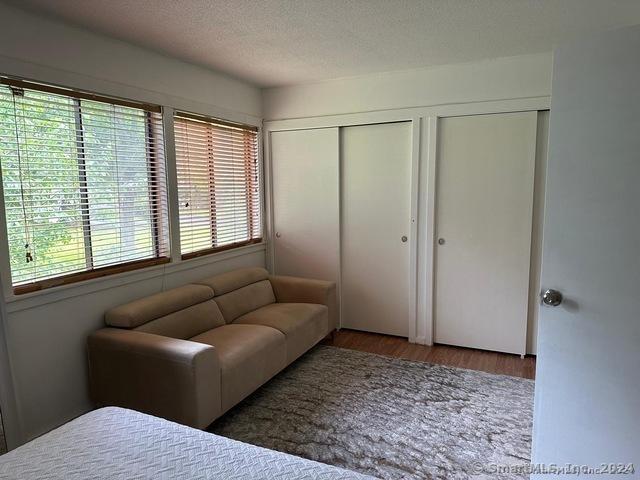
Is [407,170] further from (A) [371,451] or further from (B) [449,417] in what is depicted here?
(A) [371,451]

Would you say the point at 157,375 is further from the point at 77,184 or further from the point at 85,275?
the point at 77,184

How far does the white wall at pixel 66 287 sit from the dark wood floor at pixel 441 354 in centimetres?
175

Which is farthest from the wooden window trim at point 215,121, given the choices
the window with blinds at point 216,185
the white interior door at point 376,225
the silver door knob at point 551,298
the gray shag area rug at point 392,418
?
the silver door knob at point 551,298

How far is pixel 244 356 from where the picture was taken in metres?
2.57

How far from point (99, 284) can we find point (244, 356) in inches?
40.6

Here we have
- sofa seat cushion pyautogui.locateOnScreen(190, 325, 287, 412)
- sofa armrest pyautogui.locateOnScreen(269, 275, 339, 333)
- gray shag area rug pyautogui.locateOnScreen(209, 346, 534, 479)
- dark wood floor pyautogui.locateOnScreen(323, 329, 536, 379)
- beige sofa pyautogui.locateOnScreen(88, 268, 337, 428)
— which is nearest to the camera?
gray shag area rug pyautogui.locateOnScreen(209, 346, 534, 479)

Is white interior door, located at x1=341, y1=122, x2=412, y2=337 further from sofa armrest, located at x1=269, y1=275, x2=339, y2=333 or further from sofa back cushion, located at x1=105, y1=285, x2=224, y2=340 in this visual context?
sofa back cushion, located at x1=105, y1=285, x2=224, y2=340

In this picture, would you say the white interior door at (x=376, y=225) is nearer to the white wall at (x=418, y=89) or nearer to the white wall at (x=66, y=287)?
the white wall at (x=418, y=89)

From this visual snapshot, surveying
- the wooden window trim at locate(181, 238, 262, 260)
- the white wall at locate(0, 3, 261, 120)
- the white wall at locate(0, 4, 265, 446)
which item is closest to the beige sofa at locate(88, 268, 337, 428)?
the white wall at locate(0, 4, 265, 446)

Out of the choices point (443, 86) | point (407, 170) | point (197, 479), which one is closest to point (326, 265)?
point (407, 170)

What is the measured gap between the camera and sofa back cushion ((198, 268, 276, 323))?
10.7ft

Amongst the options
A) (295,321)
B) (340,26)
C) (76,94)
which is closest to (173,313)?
(295,321)

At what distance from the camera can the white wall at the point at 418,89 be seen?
315 cm

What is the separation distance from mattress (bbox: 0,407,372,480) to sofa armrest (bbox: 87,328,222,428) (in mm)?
723
